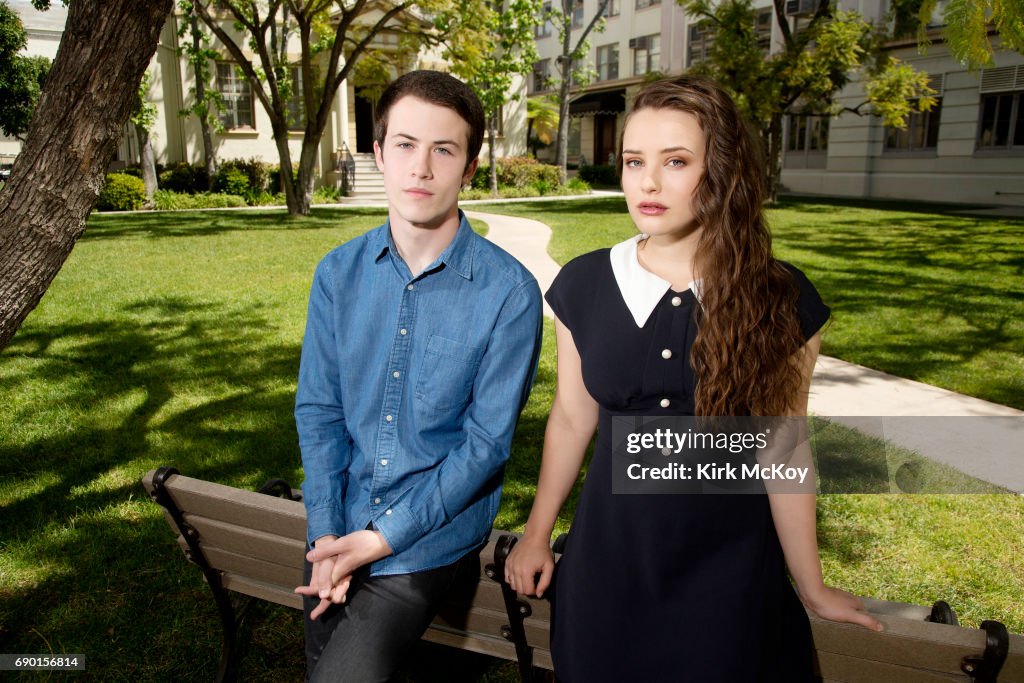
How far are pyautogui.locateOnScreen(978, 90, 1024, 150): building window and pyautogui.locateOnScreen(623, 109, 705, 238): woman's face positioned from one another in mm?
27019

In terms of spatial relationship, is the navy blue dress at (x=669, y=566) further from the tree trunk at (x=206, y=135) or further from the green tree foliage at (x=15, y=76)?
the tree trunk at (x=206, y=135)

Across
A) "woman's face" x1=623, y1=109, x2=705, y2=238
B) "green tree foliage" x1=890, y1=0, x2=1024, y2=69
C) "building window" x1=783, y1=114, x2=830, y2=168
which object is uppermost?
"building window" x1=783, y1=114, x2=830, y2=168

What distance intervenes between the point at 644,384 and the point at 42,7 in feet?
17.3

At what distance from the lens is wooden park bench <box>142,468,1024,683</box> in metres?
1.75

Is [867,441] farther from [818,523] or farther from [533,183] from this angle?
[533,183]

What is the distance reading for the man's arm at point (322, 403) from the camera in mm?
2268

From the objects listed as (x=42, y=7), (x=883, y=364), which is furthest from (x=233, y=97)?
(x=883, y=364)

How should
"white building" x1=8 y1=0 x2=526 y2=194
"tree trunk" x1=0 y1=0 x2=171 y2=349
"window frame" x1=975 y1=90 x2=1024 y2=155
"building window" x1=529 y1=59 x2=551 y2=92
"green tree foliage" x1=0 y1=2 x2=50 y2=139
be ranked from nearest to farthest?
"tree trunk" x1=0 y1=0 x2=171 y2=349, "green tree foliage" x1=0 y1=2 x2=50 y2=139, "window frame" x1=975 y1=90 x2=1024 y2=155, "white building" x1=8 y1=0 x2=526 y2=194, "building window" x1=529 y1=59 x2=551 y2=92

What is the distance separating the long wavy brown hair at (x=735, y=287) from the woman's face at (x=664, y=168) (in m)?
0.02

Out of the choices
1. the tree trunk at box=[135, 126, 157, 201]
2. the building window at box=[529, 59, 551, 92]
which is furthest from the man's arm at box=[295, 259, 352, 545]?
the building window at box=[529, 59, 551, 92]

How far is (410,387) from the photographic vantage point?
87.0 inches

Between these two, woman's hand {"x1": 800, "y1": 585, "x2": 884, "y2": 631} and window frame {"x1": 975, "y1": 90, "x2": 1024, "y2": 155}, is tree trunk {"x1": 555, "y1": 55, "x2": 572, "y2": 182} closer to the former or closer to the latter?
window frame {"x1": 975, "y1": 90, "x2": 1024, "y2": 155}

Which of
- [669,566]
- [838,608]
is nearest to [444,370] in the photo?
[669,566]

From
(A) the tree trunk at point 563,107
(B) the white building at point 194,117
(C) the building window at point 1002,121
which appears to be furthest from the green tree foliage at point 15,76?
(C) the building window at point 1002,121
